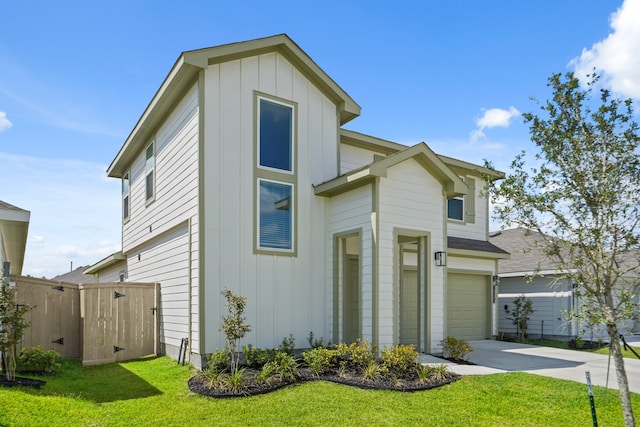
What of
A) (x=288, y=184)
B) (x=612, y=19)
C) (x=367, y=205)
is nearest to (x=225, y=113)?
(x=288, y=184)

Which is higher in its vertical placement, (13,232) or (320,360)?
(13,232)

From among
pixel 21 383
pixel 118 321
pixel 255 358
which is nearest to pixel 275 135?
pixel 255 358

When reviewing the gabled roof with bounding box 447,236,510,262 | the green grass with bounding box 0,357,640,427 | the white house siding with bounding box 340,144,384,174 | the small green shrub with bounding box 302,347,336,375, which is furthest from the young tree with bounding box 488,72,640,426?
the gabled roof with bounding box 447,236,510,262

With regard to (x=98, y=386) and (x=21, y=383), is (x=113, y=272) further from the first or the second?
(x=21, y=383)

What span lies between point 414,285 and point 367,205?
4.91 m

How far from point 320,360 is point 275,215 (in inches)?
133

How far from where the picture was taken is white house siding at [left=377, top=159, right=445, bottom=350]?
31.0 feet

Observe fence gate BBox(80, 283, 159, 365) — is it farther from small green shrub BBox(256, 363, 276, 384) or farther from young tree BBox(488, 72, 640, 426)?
young tree BBox(488, 72, 640, 426)

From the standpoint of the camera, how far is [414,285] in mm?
13742

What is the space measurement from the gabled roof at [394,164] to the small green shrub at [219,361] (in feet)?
13.7

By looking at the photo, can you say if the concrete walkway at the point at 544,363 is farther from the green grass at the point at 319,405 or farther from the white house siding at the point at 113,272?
the white house siding at the point at 113,272

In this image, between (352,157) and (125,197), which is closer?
(352,157)

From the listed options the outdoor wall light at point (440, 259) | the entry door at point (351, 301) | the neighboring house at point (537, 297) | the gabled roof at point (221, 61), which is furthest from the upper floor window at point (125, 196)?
the neighboring house at point (537, 297)

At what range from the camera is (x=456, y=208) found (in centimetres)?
1562
